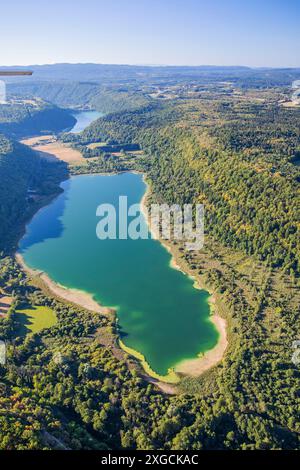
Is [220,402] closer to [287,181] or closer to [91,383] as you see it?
[91,383]

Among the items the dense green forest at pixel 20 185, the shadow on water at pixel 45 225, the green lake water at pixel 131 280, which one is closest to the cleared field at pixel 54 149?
the dense green forest at pixel 20 185

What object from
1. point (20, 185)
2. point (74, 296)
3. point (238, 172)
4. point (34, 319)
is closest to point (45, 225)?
point (20, 185)

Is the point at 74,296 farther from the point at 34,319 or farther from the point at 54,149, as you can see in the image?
the point at 54,149

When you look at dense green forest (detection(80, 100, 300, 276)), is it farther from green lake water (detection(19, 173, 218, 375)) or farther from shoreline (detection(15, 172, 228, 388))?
green lake water (detection(19, 173, 218, 375))

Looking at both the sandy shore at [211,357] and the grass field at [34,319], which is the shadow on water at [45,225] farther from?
the sandy shore at [211,357]

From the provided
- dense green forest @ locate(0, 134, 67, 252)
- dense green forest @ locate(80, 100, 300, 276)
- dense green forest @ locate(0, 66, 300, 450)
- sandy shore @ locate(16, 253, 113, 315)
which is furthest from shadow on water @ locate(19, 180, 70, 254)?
dense green forest @ locate(80, 100, 300, 276)

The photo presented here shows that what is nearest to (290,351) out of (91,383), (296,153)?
(91,383)
